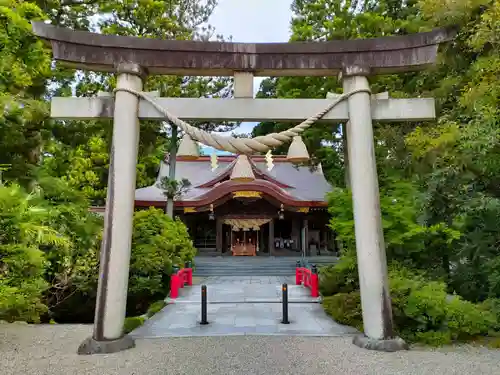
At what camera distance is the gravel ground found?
4.68 meters

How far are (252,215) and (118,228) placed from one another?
16.3 meters

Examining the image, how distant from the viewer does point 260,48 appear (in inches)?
225

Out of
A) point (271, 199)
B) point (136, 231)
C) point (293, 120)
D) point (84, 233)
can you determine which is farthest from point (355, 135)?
point (271, 199)

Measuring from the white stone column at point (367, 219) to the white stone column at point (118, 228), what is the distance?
11.1ft

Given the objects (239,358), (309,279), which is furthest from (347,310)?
(309,279)

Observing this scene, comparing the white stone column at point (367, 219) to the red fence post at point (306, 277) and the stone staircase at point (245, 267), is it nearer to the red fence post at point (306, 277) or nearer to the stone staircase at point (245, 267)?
the red fence post at point (306, 277)

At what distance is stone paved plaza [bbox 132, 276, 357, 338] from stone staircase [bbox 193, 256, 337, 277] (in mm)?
4239

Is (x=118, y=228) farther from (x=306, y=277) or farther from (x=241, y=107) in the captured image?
(x=306, y=277)

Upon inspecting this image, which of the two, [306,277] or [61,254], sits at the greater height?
[61,254]

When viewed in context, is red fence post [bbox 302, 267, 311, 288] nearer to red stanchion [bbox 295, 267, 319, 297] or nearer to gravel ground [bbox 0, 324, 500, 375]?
red stanchion [bbox 295, 267, 319, 297]

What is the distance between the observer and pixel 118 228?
5.29m

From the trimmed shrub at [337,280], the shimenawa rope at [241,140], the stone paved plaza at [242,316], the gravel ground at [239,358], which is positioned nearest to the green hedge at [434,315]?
the gravel ground at [239,358]

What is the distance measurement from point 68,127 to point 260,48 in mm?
7074

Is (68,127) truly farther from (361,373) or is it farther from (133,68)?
(361,373)
